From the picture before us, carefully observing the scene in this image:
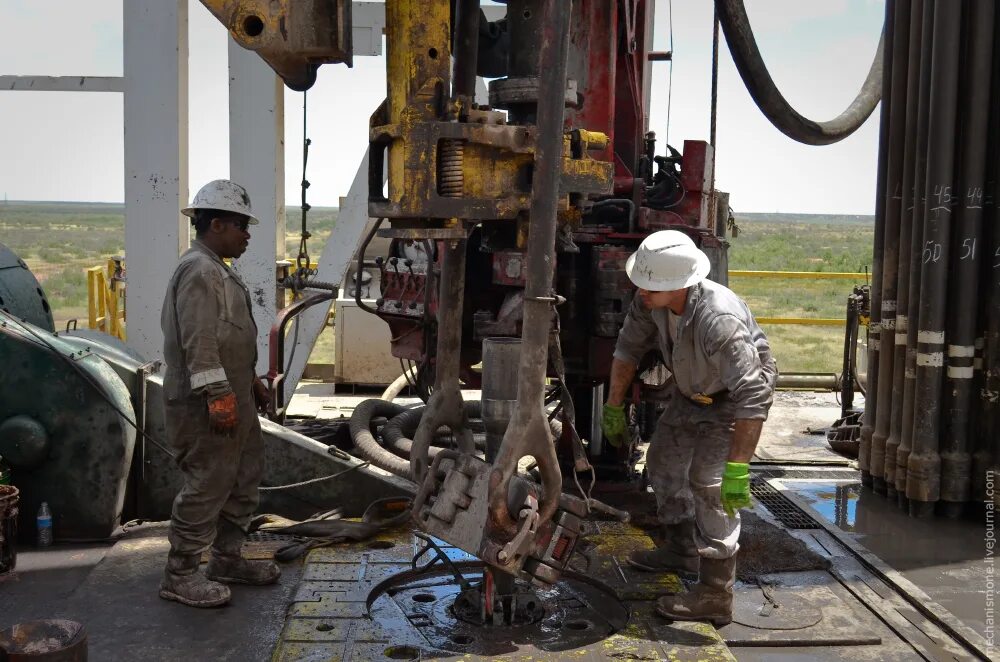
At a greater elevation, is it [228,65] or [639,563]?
[228,65]

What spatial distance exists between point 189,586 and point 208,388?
88cm

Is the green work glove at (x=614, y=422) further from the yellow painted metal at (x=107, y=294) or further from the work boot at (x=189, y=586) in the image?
the yellow painted metal at (x=107, y=294)

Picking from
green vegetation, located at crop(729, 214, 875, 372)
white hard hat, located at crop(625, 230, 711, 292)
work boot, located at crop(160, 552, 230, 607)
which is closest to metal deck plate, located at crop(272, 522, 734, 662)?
work boot, located at crop(160, 552, 230, 607)

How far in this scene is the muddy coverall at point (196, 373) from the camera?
4.50 metres

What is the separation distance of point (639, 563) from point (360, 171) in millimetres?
4442

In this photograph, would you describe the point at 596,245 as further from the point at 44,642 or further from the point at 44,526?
the point at 44,642

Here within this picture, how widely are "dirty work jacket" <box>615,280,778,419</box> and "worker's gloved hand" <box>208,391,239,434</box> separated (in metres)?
1.93

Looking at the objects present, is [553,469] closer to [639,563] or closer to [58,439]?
[639,563]

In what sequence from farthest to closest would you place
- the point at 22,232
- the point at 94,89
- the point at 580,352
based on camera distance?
the point at 22,232, the point at 94,89, the point at 580,352

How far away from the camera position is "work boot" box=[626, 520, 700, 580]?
503 centimetres

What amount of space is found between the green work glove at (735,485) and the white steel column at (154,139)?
16.6 feet

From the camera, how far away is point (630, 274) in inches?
182

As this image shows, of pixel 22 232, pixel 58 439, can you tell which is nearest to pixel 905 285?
pixel 58 439

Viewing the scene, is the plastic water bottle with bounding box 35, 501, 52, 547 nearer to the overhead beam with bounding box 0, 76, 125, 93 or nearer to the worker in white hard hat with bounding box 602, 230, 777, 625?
the worker in white hard hat with bounding box 602, 230, 777, 625
